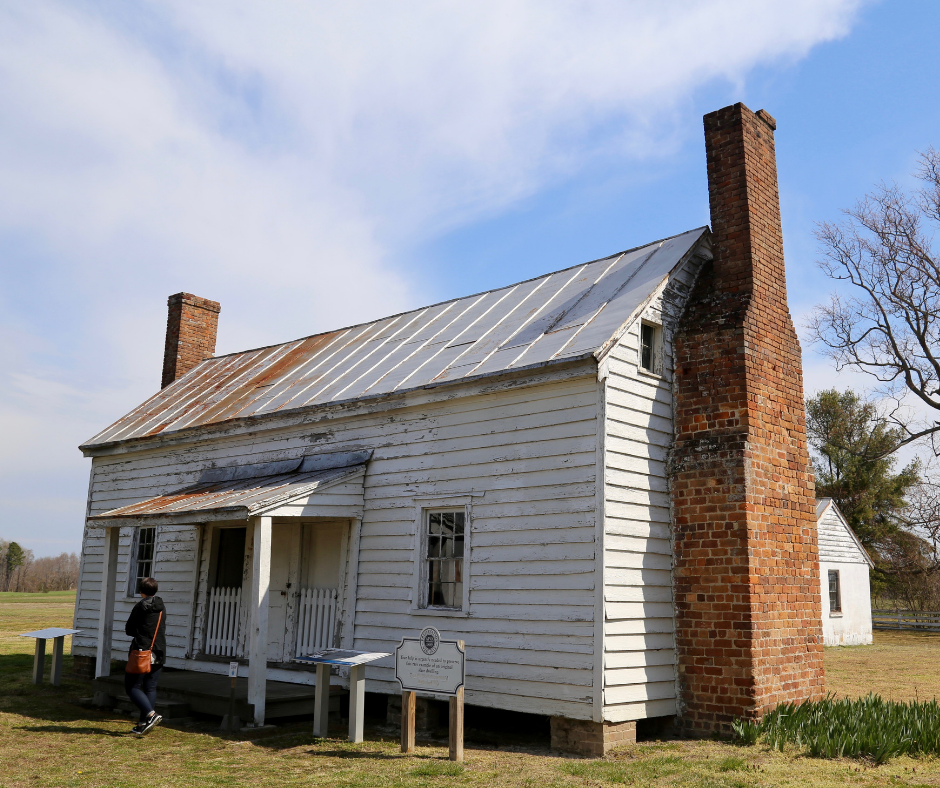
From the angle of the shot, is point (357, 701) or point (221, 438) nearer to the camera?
point (357, 701)

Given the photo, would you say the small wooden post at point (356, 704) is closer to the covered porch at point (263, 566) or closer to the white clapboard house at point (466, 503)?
the white clapboard house at point (466, 503)

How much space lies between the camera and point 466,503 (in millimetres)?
10109

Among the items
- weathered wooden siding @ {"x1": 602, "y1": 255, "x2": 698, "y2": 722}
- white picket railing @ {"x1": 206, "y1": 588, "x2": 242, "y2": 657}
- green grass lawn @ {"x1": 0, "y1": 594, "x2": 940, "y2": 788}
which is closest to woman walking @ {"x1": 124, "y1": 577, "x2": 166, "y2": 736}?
green grass lawn @ {"x1": 0, "y1": 594, "x2": 940, "y2": 788}

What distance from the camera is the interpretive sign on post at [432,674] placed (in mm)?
8125

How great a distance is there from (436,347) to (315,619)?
430 centimetres

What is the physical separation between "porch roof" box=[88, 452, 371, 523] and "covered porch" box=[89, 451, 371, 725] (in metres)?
0.02

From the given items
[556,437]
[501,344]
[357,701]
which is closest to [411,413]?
[501,344]

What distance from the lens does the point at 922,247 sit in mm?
26438

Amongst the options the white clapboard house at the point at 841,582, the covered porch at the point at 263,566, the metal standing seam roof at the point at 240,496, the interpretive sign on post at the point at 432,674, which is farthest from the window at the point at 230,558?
the white clapboard house at the point at 841,582

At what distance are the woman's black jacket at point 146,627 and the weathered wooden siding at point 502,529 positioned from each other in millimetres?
2553

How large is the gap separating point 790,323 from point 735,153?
7.65ft

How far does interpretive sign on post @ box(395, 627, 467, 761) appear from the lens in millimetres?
8125

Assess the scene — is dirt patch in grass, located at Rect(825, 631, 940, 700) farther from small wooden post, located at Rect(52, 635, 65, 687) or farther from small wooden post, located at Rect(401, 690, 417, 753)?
small wooden post, located at Rect(52, 635, 65, 687)

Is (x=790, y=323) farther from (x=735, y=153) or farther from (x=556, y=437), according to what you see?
(x=556, y=437)
